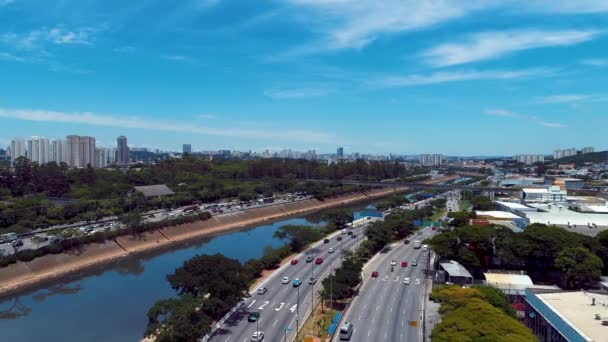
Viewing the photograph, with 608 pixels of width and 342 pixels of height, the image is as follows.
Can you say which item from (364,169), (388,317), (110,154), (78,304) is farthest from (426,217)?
(110,154)

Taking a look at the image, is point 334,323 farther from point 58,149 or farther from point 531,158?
point 531,158

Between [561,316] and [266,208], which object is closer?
[561,316]

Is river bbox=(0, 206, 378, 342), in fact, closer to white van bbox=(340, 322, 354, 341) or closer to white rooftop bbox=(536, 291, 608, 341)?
white van bbox=(340, 322, 354, 341)

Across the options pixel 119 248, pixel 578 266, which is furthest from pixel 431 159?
pixel 578 266

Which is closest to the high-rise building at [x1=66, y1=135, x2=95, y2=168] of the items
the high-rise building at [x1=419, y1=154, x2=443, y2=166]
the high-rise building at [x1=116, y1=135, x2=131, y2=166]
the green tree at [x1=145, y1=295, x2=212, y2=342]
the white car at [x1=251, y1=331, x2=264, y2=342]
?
the high-rise building at [x1=116, y1=135, x2=131, y2=166]

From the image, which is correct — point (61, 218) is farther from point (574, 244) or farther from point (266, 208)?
point (574, 244)
